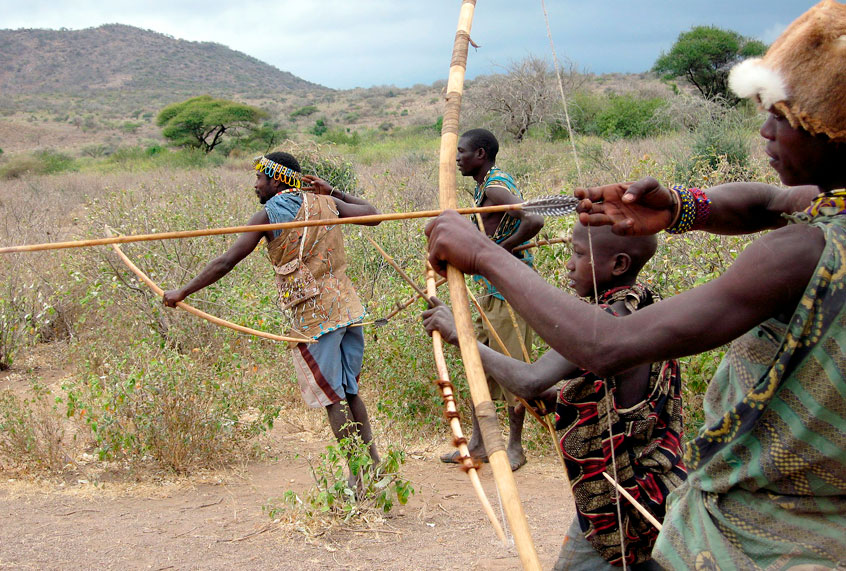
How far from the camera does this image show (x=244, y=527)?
13.6ft

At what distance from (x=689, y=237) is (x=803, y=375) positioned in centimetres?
424

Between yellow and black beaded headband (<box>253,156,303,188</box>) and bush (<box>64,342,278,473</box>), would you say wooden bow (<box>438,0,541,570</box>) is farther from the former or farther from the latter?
bush (<box>64,342,278,473</box>)

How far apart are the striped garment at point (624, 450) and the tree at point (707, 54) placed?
28.7 m

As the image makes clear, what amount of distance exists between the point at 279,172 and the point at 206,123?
82.4 ft

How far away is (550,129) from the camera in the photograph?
69.1ft

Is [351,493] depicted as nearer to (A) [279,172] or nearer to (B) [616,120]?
(A) [279,172]

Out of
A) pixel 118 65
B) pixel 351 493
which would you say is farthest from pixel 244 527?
pixel 118 65

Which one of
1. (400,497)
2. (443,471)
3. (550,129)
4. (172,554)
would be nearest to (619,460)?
(400,497)

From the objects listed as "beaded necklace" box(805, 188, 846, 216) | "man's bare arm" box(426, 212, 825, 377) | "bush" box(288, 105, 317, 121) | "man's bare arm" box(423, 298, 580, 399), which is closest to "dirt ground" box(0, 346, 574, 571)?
"man's bare arm" box(423, 298, 580, 399)

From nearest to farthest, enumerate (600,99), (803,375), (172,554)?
1. (803,375)
2. (172,554)
3. (600,99)

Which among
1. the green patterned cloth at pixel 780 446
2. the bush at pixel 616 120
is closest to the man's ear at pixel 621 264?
the green patterned cloth at pixel 780 446

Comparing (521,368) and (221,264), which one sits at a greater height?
(221,264)

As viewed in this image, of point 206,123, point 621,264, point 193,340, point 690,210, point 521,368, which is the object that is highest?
point 206,123

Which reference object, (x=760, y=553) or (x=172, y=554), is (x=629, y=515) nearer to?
(x=760, y=553)
